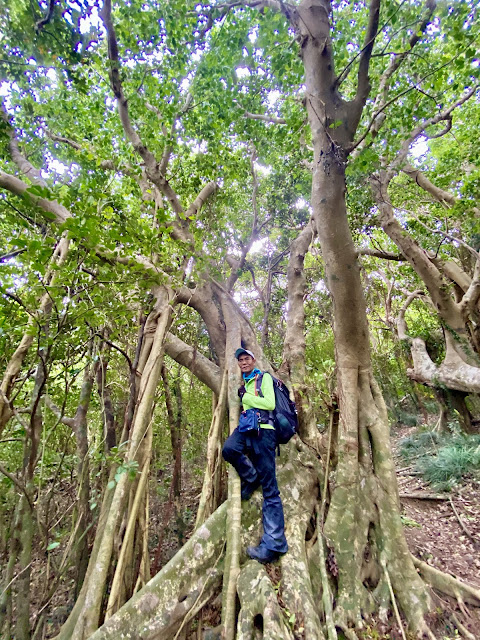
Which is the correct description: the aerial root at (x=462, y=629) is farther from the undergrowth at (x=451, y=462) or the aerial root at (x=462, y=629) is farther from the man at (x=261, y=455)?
the undergrowth at (x=451, y=462)

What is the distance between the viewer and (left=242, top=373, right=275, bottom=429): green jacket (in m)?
2.99

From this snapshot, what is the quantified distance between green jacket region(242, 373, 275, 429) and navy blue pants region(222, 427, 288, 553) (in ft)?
0.51

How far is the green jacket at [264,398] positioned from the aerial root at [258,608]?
110cm

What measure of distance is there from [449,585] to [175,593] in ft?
6.97

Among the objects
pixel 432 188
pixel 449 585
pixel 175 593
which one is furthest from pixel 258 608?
pixel 432 188

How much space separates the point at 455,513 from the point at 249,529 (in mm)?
2876

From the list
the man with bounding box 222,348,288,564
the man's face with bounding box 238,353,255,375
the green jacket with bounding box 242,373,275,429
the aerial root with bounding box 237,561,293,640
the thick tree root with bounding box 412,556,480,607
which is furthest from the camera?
the man's face with bounding box 238,353,255,375

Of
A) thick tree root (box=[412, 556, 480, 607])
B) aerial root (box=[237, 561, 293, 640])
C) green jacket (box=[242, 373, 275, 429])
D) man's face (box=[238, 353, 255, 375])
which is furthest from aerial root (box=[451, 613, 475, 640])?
man's face (box=[238, 353, 255, 375])

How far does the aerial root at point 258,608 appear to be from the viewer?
6.57 feet

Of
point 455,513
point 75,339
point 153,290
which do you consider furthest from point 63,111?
point 455,513

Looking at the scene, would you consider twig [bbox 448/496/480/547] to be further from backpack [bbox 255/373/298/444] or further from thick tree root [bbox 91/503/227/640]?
thick tree root [bbox 91/503/227/640]

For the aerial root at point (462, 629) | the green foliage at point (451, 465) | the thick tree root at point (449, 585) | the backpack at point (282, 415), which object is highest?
the backpack at point (282, 415)

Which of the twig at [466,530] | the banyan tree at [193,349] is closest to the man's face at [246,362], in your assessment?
the banyan tree at [193,349]

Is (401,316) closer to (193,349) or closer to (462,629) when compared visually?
(193,349)
